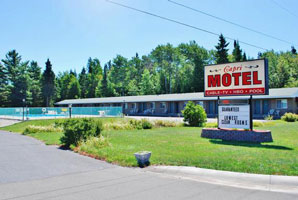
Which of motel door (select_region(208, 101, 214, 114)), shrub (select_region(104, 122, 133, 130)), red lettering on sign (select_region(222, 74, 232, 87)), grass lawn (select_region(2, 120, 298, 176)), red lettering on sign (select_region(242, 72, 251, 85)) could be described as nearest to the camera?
grass lawn (select_region(2, 120, 298, 176))

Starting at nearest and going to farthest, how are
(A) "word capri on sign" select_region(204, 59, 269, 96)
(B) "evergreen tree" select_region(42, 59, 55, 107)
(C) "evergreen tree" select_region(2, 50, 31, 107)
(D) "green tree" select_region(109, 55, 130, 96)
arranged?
(A) "word capri on sign" select_region(204, 59, 269, 96), (C) "evergreen tree" select_region(2, 50, 31, 107), (B) "evergreen tree" select_region(42, 59, 55, 107), (D) "green tree" select_region(109, 55, 130, 96)

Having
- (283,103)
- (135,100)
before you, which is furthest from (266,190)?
(135,100)

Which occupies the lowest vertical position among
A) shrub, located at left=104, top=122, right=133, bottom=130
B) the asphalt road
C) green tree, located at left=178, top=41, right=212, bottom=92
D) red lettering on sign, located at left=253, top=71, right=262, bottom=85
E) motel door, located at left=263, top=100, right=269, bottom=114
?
the asphalt road

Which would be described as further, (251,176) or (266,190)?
(251,176)

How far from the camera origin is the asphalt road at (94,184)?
570cm

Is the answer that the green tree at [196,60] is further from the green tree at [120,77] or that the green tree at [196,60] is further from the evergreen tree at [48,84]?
the evergreen tree at [48,84]

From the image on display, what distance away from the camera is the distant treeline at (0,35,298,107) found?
64562mm

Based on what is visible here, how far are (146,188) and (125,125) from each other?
1416 cm

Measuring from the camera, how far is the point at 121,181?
6953 millimetres

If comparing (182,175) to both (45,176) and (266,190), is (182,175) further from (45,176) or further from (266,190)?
(45,176)

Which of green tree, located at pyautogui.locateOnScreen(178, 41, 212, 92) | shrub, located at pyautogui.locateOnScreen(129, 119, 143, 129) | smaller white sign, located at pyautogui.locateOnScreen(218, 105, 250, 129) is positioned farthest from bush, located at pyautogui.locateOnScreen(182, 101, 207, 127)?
green tree, located at pyautogui.locateOnScreen(178, 41, 212, 92)

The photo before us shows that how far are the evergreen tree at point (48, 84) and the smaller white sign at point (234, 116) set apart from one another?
72.5 metres

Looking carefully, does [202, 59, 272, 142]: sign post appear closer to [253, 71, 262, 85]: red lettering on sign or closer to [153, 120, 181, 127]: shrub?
[253, 71, 262, 85]: red lettering on sign

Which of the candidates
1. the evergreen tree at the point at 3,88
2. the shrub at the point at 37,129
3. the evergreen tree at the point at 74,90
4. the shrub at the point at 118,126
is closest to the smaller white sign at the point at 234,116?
the shrub at the point at 118,126
